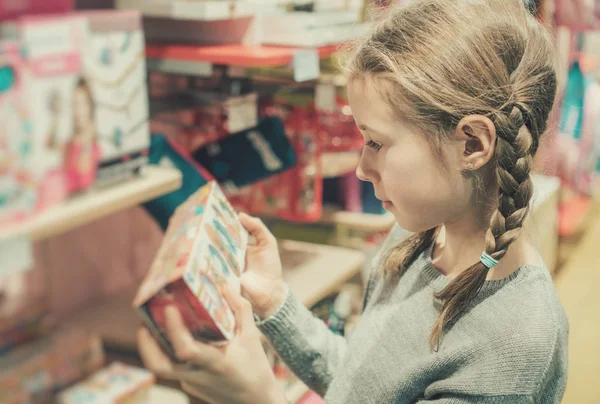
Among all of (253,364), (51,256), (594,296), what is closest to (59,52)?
(253,364)

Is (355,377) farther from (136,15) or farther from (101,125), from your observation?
(136,15)

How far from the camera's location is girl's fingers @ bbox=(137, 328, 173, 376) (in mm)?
1166

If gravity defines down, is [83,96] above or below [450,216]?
above

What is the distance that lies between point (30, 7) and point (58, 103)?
18cm

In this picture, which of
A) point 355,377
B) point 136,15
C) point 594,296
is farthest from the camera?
point 594,296

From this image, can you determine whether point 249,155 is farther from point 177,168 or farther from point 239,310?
point 239,310

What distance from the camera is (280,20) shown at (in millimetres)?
1763

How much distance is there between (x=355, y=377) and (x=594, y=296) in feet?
7.89

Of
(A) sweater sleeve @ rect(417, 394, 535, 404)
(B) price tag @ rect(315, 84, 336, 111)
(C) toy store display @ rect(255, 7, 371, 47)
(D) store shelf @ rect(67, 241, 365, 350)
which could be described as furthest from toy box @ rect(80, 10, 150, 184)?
(B) price tag @ rect(315, 84, 336, 111)

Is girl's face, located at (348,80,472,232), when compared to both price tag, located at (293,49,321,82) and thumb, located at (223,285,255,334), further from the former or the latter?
price tag, located at (293,49,321,82)

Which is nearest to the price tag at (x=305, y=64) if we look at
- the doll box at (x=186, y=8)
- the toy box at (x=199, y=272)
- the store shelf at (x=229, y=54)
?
the store shelf at (x=229, y=54)

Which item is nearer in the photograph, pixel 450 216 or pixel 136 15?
pixel 450 216

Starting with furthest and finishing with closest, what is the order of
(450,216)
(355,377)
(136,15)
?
(136,15) → (355,377) → (450,216)

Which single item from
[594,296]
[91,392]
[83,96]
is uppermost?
[83,96]
